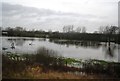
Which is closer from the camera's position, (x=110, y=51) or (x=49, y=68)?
(x=49, y=68)

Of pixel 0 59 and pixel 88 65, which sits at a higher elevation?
pixel 0 59

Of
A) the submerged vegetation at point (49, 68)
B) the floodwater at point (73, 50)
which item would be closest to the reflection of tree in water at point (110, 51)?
the floodwater at point (73, 50)

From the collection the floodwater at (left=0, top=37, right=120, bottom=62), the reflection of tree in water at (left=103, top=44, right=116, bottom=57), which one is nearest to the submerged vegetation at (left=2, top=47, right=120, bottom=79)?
the floodwater at (left=0, top=37, right=120, bottom=62)

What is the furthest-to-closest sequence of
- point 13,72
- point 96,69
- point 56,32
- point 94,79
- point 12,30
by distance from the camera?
point 56,32, point 12,30, point 96,69, point 94,79, point 13,72

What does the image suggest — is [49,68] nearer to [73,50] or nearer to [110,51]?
[73,50]

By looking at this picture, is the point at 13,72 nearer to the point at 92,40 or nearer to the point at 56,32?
the point at 92,40

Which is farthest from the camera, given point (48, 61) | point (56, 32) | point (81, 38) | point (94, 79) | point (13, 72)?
point (56, 32)

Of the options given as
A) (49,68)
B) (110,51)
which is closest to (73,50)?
(110,51)

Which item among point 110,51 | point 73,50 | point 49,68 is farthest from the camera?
point 110,51

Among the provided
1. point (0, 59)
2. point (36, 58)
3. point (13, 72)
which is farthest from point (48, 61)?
point (13, 72)

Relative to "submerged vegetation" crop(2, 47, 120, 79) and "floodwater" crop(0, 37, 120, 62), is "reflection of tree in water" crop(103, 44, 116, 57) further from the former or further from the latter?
"submerged vegetation" crop(2, 47, 120, 79)

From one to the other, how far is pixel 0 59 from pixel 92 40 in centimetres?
2505

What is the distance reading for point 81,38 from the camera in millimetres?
32031

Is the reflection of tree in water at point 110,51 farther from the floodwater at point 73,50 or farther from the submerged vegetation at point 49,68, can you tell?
the submerged vegetation at point 49,68
